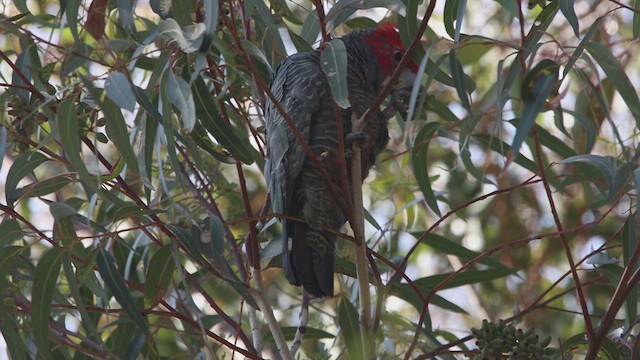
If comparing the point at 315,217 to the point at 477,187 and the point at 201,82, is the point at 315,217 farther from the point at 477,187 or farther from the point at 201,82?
the point at 477,187

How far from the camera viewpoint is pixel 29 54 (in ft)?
6.95

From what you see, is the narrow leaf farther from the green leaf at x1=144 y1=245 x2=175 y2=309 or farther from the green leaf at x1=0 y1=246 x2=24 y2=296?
the green leaf at x1=0 y1=246 x2=24 y2=296

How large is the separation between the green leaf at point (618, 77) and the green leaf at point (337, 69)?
1.51ft

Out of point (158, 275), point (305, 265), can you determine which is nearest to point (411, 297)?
point (305, 265)

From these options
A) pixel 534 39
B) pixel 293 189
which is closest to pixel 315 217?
pixel 293 189

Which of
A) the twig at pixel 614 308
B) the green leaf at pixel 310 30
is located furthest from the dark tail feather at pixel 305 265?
the twig at pixel 614 308

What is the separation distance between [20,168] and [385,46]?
3.80 ft

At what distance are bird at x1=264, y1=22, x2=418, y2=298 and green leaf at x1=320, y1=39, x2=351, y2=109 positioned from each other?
42 cm

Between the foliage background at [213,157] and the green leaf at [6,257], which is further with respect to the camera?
the green leaf at [6,257]

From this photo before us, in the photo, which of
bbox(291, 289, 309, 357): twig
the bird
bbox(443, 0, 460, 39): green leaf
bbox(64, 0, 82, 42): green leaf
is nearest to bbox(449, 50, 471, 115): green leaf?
bbox(443, 0, 460, 39): green leaf

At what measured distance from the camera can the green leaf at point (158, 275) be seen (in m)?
1.91

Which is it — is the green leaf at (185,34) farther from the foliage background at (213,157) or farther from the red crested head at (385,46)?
the red crested head at (385,46)

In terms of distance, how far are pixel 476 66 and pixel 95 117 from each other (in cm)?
291

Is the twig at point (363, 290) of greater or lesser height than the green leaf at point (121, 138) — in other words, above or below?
below
